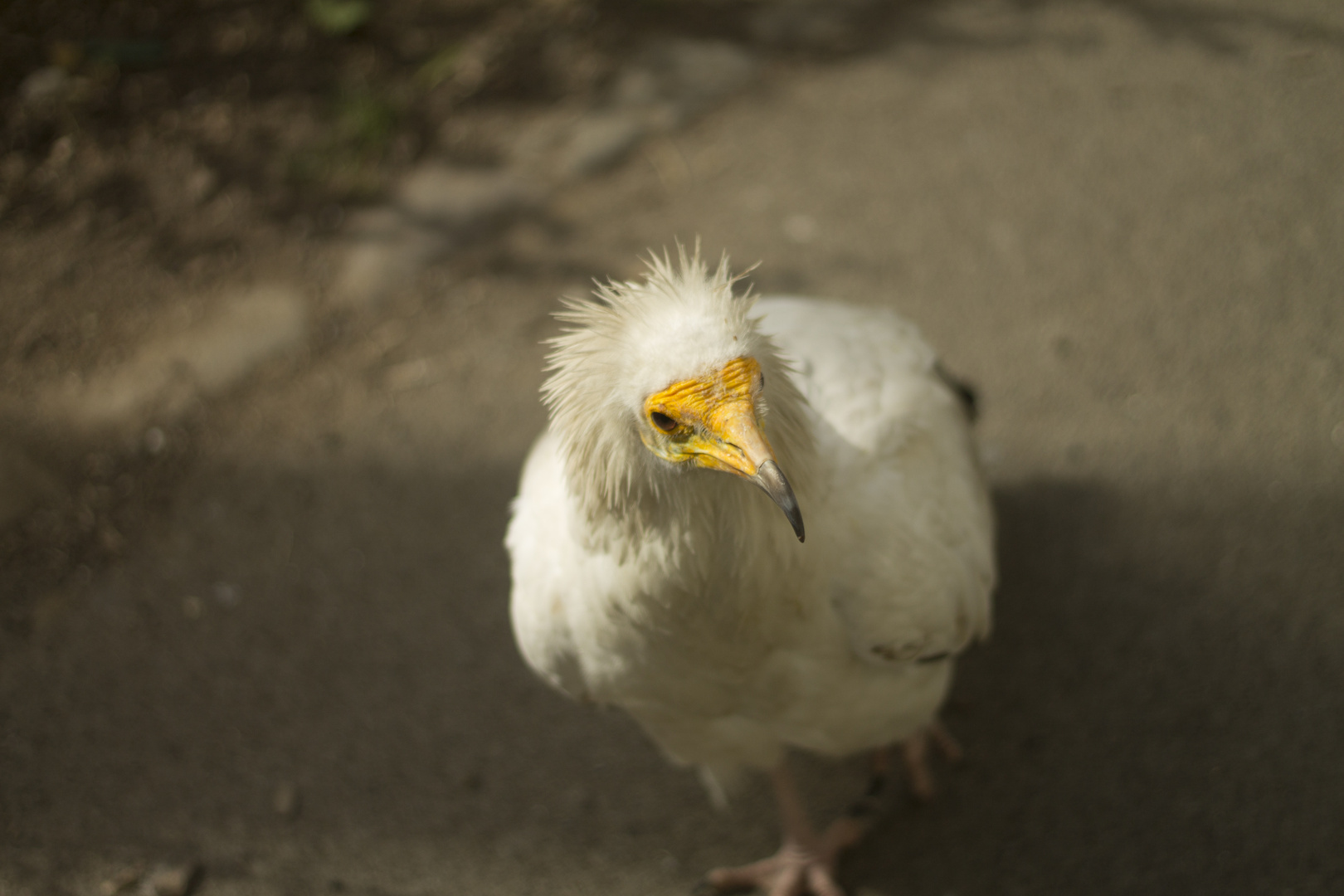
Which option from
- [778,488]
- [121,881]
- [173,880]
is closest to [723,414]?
[778,488]

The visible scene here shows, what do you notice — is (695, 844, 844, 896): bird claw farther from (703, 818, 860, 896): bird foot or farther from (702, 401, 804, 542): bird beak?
(702, 401, 804, 542): bird beak

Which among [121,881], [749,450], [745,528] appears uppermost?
[749,450]

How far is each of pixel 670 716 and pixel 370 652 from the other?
1.42 metres

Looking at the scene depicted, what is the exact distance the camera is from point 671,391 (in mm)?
1586

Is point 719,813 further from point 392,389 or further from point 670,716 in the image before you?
point 392,389

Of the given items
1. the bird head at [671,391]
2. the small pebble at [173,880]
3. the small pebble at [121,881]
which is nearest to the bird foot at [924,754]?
the bird head at [671,391]

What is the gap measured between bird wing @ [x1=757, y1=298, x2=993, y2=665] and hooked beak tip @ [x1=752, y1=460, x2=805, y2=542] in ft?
1.16

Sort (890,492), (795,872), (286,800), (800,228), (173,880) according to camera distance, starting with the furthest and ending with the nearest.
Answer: (800,228) → (286,800) → (173,880) → (795,872) → (890,492)

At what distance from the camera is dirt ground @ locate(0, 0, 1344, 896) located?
8.97 feet

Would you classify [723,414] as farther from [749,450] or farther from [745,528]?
[745,528]

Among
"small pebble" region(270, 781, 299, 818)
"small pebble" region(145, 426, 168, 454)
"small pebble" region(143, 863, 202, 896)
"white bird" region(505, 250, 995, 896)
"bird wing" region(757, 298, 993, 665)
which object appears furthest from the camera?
"small pebble" region(145, 426, 168, 454)

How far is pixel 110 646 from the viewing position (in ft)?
10.7

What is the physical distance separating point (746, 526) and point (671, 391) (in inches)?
13.7

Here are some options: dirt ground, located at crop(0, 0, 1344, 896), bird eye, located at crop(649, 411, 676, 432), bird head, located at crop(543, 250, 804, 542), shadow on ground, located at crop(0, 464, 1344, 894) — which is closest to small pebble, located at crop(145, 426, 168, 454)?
dirt ground, located at crop(0, 0, 1344, 896)
